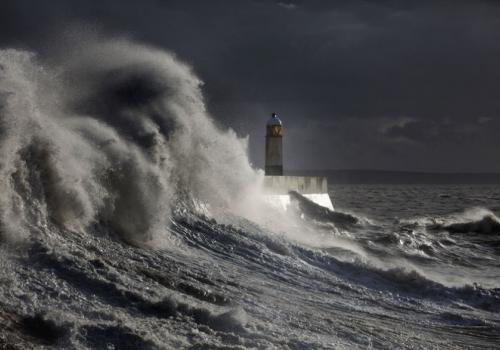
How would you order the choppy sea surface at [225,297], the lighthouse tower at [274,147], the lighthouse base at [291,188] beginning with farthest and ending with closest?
1. the lighthouse tower at [274,147]
2. the lighthouse base at [291,188]
3. the choppy sea surface at [225,297]

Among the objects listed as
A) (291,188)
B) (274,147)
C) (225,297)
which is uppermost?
(274,147)

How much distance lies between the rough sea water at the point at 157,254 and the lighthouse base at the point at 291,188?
202cm

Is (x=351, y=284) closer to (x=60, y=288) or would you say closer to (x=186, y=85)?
(x=60, y=288)

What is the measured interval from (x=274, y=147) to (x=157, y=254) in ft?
39.7

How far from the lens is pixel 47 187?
6090 millimetres

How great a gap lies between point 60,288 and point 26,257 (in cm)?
51

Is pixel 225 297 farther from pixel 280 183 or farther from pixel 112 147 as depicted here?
pixel 280 183

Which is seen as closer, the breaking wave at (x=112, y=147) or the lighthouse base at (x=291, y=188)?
the breaking wave at (x=112, y=147)

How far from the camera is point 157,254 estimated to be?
6.49m

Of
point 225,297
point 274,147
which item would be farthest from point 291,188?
point 225,297

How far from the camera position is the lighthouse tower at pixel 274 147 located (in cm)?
1825

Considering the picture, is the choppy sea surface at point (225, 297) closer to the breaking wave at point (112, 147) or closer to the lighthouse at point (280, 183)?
the breaking wave at point (112, 147)

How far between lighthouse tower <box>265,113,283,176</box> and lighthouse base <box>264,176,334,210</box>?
49.1 inches

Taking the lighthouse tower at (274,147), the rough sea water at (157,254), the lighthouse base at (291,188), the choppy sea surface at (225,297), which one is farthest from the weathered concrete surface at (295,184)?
the choppy sea surface at (225,297)
